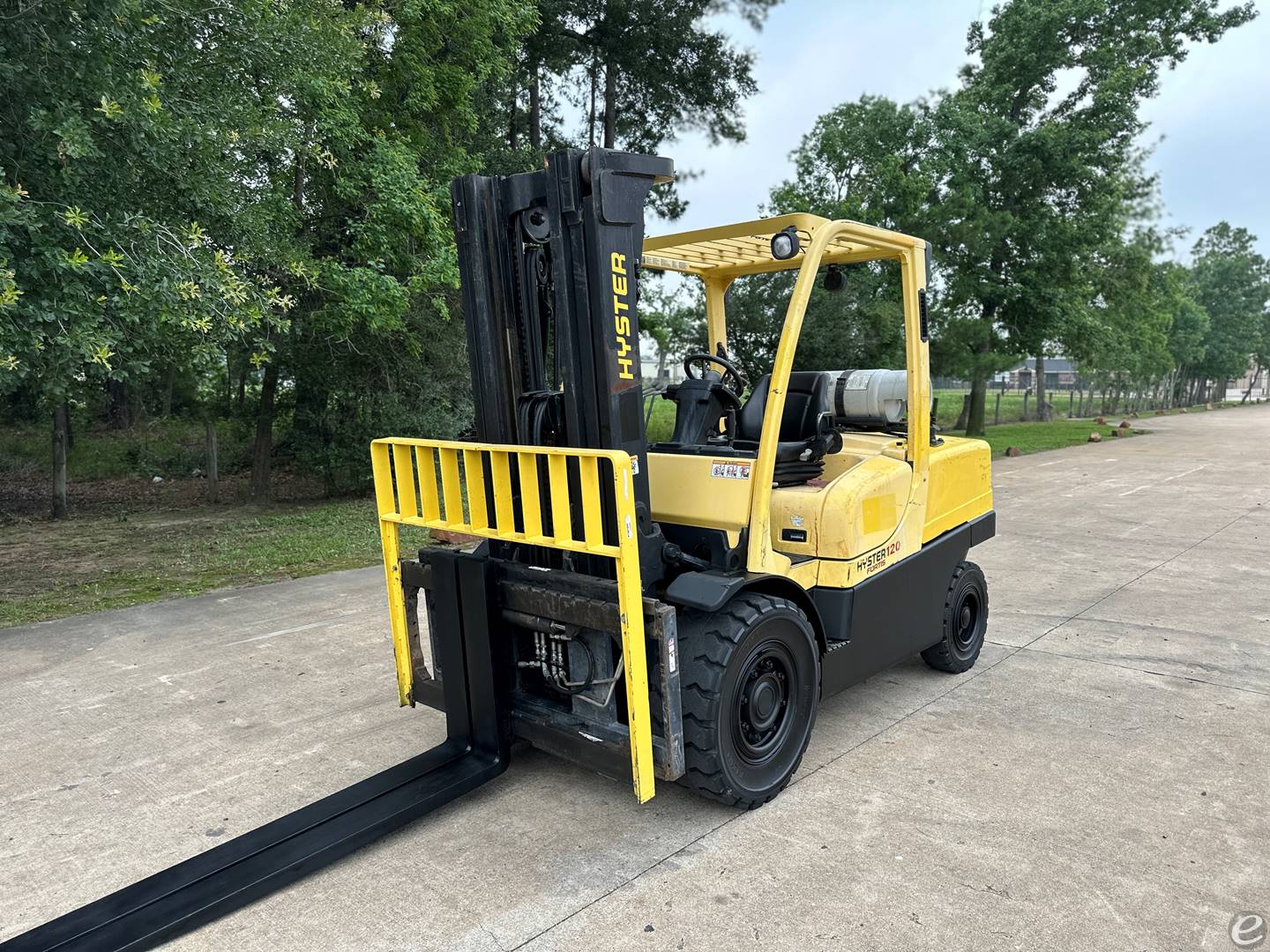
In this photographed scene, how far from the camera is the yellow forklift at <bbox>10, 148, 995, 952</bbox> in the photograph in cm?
327

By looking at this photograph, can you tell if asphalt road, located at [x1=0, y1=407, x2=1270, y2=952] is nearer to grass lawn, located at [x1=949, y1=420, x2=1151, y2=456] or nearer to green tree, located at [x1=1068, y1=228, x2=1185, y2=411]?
grass lawn, located at [x1=949, y1=420, x2=1151, y2=456]

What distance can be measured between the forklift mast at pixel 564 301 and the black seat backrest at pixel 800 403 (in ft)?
4.00

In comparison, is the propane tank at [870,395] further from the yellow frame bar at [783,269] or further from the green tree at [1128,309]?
the green tree at [1128,309]

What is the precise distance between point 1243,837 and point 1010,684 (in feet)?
5.99

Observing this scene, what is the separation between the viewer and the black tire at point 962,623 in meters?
5.32

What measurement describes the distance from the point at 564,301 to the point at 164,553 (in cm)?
856

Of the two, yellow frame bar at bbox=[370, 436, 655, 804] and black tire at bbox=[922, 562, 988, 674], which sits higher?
yellow frame bar at bbox=[370, 436, 655, 804]

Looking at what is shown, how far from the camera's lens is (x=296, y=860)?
10.5 ft

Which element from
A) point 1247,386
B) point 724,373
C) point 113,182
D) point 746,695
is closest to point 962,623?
point 724,373

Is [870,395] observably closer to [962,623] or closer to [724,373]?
[724,373]

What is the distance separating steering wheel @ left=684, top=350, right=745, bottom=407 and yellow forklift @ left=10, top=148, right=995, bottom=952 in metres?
0.03

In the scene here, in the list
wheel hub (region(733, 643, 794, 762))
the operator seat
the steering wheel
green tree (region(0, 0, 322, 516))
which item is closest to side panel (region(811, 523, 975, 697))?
wheel hub (region(733, 643, 794, 762))

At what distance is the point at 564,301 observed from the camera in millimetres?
3586

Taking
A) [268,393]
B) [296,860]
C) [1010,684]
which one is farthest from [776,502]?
[268,393]
